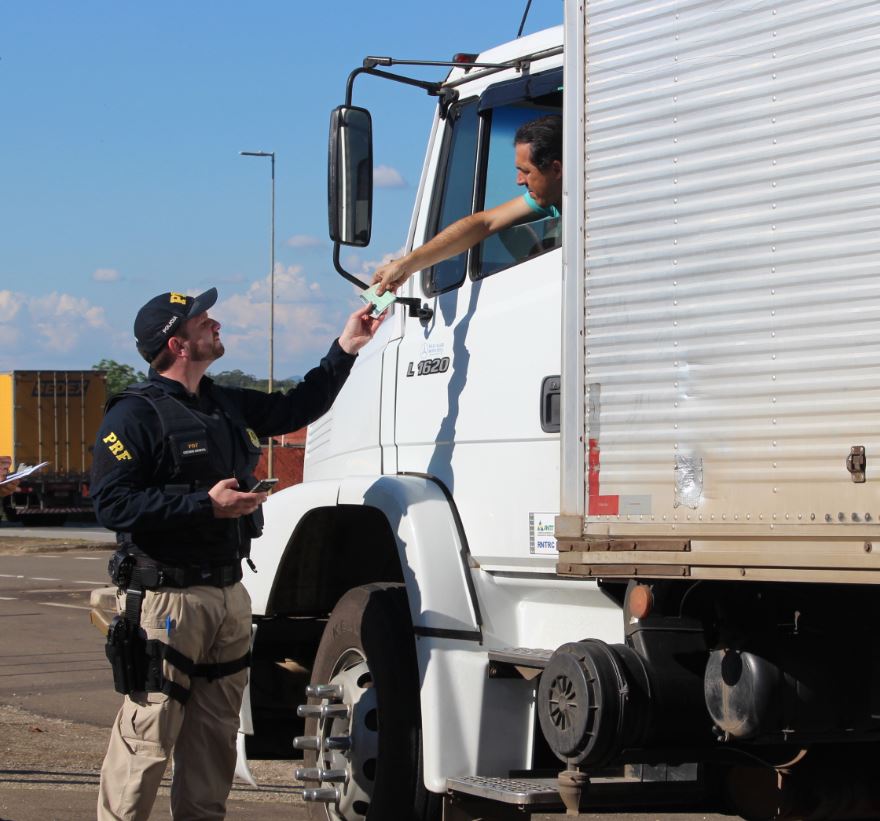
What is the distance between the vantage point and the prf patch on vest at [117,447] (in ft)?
16.1

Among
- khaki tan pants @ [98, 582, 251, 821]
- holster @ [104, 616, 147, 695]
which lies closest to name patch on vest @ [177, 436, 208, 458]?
khaki tan pants @ [98, 582, 251, 821]

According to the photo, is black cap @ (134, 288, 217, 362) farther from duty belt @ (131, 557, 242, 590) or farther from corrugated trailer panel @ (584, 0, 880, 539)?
corrugated trailer panel @ (584, 0, 880, 539)

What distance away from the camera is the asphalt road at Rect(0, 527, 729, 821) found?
A: 22.5ft

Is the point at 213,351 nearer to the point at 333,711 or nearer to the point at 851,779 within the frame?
the point at 333,711

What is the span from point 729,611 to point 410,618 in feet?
4.59

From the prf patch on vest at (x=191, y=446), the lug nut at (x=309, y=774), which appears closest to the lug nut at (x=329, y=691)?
the lug nut at (x=309, y=774)

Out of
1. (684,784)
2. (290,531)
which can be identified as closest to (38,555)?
(290,531)

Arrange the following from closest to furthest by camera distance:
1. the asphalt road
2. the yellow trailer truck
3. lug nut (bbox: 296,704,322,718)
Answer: lug nut (bbox: 296,704,322,718) → the asphalt road → the yellow trailer truck

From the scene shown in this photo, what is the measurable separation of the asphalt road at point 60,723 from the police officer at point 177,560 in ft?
5.39

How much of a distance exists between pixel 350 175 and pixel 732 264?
6.15ft

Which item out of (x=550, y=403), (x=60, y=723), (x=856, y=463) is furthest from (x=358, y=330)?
(x=60, y=723)

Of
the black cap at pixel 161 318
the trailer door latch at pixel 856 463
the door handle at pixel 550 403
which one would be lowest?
the trailer door latch at pixel 856 463

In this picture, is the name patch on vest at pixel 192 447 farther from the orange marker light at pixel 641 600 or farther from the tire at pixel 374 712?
the orange marker light at pixel 641 600

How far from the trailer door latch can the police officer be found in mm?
2146
